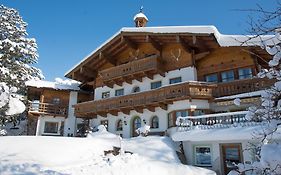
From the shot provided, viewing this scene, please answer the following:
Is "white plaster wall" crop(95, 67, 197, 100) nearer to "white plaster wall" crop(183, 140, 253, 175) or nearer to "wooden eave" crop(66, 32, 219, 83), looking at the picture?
→ "wooden eave" crop(66, 32, 219, 83)

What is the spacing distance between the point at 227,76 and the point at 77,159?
12.6 m

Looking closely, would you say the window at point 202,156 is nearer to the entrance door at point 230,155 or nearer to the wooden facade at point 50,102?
the entrance door at point 230,155

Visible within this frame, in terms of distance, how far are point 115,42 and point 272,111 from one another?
21.1m

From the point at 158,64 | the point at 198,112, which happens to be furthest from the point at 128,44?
the point at 198,112

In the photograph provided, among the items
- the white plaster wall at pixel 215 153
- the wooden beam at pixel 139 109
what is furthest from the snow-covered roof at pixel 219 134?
the wooden beam at pixel 139 109

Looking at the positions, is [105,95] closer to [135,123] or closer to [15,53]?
[135,123]

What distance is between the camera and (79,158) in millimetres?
12727

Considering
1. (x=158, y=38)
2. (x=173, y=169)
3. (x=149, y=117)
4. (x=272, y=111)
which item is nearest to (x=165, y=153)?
(x=173, y=169)

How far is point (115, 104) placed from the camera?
2236 centimetres

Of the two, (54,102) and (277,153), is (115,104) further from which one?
(277,153)

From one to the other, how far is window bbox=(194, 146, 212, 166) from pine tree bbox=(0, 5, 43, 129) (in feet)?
55.0

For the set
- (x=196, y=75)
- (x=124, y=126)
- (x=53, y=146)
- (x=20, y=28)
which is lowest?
(x=53, y=146)

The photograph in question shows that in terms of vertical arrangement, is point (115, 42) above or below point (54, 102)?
above

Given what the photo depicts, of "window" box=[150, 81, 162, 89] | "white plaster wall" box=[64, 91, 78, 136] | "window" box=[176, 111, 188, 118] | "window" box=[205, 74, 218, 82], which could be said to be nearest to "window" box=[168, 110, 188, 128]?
"window" box=[176, 111, 188, 118]
